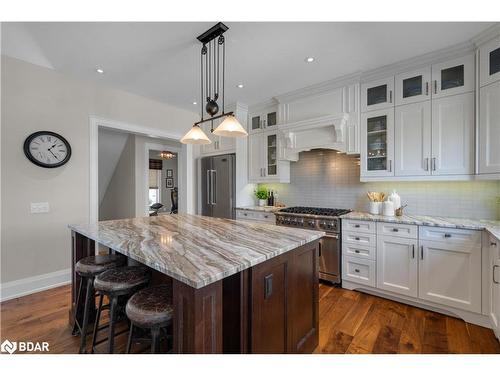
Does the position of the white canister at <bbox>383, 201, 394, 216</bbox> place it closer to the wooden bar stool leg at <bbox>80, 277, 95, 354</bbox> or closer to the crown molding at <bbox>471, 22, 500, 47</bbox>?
the crown molding at <bbox>471, 22, 500, 47</bbox>

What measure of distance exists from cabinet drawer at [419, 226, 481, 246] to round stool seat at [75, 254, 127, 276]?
2881mm

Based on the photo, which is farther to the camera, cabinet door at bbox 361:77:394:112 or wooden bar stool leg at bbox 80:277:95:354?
cabinet door at bbox 361:77:394:112

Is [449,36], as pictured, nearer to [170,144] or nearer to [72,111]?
[72,111]

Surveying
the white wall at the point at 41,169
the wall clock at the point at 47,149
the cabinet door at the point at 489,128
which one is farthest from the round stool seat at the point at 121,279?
the cabinet door at the point at 489,128

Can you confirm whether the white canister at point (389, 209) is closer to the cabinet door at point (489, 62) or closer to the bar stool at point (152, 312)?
the cabinet door at point (489, 62)

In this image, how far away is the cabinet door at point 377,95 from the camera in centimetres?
279

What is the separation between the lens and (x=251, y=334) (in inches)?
48.8

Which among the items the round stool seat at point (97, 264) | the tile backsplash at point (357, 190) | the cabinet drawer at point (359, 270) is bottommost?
the cabinet drawer at point (359, 270)

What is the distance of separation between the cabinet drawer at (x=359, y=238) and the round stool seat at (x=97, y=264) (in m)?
2.43

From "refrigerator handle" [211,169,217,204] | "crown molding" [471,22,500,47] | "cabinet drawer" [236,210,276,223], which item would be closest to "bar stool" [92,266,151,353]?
"cabinet drawer" [236,210,276,223]

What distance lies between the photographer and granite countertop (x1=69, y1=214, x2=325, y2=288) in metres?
1.09

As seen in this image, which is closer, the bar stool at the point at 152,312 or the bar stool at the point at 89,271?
the bar stool at the point at 152,312

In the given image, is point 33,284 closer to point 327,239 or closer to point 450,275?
point 327,239

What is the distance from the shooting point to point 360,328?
210 centimetres
